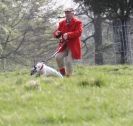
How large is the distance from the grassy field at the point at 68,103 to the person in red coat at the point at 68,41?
2.44m

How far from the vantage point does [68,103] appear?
7246 millimetres

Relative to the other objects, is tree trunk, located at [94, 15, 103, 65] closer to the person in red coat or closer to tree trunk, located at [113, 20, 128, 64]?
tree trunk, located at [113, 20, 128, 64]

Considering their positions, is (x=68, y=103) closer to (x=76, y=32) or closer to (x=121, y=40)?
(x=76, y=32)

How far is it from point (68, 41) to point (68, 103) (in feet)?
16.8

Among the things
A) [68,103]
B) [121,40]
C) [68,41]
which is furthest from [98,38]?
[68,103]

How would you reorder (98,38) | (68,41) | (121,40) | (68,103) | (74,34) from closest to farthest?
(68,103)
(74,34)
(68,41)
(121,40)
(98,38)

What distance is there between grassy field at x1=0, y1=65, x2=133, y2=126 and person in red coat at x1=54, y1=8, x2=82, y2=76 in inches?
96.2

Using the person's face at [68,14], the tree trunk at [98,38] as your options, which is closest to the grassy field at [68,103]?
the person's face at [68,14]

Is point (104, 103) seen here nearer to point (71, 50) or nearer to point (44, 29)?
point (71, 50)

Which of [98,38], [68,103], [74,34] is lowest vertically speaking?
[68,103]

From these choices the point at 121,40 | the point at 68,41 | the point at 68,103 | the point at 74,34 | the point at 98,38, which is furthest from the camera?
the point at 98,38

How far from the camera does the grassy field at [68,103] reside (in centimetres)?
616

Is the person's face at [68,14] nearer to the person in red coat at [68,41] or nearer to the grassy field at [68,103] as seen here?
the person in red coat at [68,41]

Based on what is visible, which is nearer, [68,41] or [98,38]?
[68,41]
